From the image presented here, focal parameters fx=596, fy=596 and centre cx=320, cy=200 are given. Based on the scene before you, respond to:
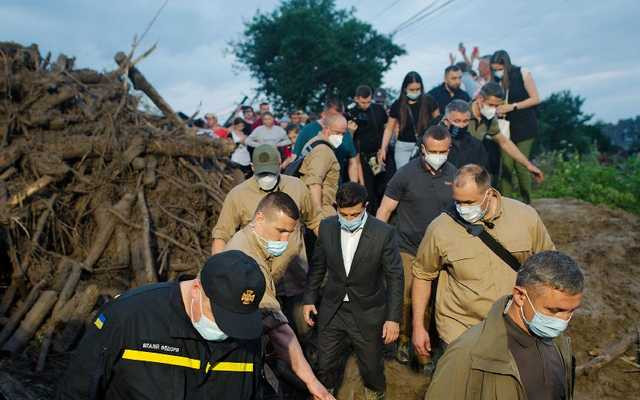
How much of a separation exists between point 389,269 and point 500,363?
2.51m

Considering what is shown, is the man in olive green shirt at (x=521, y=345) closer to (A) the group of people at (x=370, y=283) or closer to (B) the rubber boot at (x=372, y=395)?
(A) the group of people at (x=370, y=283)

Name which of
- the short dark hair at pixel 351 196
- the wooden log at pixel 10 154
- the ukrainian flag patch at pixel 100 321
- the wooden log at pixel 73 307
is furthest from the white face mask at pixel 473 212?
the wooden log at pixel 10 154

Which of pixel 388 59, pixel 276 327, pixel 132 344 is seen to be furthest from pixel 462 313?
pixel 388 59

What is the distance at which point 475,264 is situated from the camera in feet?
13.9

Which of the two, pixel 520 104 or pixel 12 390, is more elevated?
pixel 520 104

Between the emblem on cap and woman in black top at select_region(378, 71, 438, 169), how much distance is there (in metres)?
5.59

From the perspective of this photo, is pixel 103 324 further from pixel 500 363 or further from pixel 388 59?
pixel 388 59

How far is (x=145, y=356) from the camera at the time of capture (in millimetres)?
2674

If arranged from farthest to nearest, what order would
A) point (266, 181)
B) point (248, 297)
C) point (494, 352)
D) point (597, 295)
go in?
point (597, 295) → point (266, 181) → point (494, 352) → point (248, 297)

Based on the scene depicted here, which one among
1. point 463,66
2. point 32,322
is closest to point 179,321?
point 32,322

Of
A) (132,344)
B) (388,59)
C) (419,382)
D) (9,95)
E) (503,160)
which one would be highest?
(388,59)

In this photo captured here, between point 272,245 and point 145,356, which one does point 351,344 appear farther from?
point 145,356

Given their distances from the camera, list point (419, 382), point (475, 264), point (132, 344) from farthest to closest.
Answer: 1. point (419, 382)
2. point (475, 264)
3. point (132, 344)

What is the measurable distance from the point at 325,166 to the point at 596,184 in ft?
26.6
